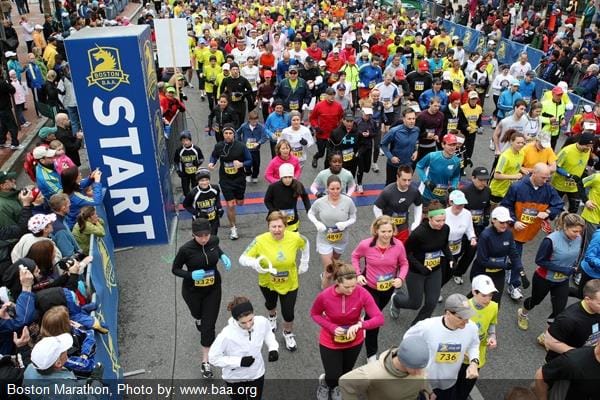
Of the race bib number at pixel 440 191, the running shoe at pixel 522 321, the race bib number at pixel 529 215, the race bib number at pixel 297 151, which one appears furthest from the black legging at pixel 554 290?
the race bib number at pixel 297 151

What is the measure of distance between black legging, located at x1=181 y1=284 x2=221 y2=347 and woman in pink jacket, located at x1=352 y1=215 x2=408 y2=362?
1.51 meters

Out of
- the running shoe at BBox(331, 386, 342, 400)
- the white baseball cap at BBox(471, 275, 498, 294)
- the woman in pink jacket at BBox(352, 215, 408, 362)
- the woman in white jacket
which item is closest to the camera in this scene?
the woman in white jacket

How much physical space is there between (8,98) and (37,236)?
7264mm

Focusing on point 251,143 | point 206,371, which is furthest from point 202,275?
point 251,143

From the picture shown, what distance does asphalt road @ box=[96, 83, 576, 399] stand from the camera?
18.8ft

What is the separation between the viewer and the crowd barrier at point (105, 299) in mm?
4979

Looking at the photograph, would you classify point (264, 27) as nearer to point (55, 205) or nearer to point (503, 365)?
point (55, 205)

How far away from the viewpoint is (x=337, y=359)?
487cm

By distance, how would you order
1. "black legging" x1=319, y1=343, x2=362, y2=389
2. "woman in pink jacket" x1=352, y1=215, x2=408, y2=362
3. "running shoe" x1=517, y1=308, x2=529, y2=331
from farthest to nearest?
"running shoe" x1=517, y1=308, x2=529, y2=331 < "woman in pink jacket" x1=352, y1=215, x2=408, y2=362 < "black legging" x1=319, y1=343, x2=362, y2=389

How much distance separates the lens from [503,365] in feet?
19.4

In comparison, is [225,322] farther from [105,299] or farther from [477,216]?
[477,216]

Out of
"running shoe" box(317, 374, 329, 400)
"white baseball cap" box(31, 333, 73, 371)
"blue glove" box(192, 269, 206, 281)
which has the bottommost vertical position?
"running shoe" box(317, 374, 329, 400)

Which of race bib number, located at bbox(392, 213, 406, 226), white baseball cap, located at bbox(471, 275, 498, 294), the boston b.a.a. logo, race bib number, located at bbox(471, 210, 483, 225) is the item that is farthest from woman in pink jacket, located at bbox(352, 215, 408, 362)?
the boston b.a.a. logo

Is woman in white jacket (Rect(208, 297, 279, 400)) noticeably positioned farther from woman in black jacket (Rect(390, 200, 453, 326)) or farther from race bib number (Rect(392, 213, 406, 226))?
race bib number (Rect(392, 213, 406, 226))
